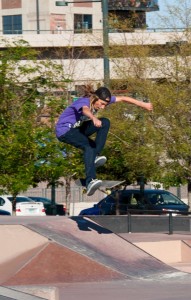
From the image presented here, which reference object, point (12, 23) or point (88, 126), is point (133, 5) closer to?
point (12, 23)

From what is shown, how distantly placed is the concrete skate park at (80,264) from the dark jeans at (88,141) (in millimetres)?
1238

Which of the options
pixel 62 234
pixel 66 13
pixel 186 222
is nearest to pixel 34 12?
pixel 66 13

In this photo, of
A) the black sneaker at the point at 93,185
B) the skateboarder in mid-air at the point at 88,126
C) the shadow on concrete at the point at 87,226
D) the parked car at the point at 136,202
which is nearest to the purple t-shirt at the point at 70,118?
the skateboarder in mid-air at the point at 88,126

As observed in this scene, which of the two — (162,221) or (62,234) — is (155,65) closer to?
(162,221)

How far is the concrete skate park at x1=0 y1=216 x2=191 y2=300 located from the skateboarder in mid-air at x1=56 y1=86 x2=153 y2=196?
3.66 feet

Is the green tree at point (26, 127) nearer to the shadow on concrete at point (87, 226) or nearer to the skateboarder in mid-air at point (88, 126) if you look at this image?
the shadow on concrete at point (87, 226)

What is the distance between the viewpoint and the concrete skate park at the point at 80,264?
11398 mm

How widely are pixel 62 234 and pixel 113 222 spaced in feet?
24.6

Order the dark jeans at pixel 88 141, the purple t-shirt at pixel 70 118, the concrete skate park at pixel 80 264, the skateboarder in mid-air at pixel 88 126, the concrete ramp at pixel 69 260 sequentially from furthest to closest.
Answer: the concrete ramp at pixel 69 260, the dark jeans at pixel 88 141, the purple t-shirt at pixel 70 118, the skateboarder in mid-air at pixel 88 126, the concrete skate park at pixel 80 264

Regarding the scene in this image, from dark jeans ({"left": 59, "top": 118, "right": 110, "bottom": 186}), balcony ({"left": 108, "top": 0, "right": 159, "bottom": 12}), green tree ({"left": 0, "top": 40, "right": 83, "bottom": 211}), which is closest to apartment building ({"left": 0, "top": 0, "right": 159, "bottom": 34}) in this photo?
balcony ({"left": 108, "top": 0, "right": 159, "bottom": 12})

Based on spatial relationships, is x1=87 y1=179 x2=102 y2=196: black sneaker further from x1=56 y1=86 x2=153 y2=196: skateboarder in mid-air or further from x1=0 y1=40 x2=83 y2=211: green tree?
x1=0 y1=40 x2=83 y2=211: green tree

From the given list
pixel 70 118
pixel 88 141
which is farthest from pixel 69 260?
pixel 70 118

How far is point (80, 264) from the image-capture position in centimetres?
1244

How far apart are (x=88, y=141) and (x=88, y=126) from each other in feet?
0.79
